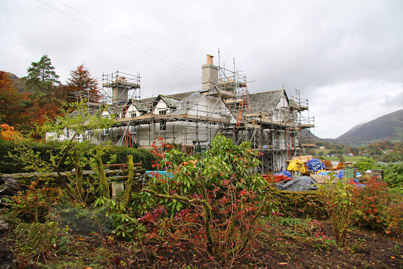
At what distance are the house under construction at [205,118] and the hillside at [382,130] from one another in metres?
7.40

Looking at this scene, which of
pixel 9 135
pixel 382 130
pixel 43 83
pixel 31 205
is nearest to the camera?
pixel 31 205

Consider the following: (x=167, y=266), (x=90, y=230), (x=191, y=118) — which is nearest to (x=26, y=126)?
(x=191, y=118)

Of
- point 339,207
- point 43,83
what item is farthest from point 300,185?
point 43,83

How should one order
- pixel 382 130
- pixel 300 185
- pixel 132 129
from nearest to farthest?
pixel 300 185, pixel 132 129, pixel 382 130

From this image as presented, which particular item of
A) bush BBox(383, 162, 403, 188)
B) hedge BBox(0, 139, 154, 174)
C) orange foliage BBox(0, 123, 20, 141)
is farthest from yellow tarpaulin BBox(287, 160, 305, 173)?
orange foliage BBox(0, 123, 20, 141)

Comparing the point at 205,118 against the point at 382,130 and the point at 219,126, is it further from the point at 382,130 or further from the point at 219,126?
the point at 382,130

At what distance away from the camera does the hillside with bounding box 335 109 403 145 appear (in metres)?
28.0

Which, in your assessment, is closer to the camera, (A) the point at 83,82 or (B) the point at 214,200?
(B) the point at 214,200

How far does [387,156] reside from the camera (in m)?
21.8

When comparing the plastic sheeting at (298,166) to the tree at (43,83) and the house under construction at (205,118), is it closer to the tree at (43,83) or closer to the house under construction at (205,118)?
the house under construction at (205,118)

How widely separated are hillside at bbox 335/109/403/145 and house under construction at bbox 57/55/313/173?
291 inches

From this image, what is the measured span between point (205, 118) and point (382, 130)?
2138 cm

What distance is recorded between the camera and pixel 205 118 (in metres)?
21.6

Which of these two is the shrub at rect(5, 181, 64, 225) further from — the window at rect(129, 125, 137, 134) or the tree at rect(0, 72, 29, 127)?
the tree at rect(0, 72, 29, 127)
